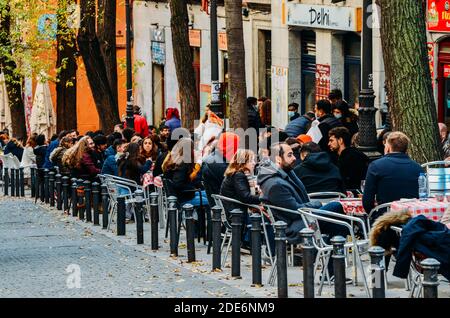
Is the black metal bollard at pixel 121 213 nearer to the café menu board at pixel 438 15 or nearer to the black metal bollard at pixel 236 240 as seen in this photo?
the black metal bollard at pixel 236 240

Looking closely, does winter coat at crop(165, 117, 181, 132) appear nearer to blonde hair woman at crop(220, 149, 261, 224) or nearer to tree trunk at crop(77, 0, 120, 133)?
tree trunk at crop(77, 0, 120, 133)

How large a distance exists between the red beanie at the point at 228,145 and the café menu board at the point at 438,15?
11870mm

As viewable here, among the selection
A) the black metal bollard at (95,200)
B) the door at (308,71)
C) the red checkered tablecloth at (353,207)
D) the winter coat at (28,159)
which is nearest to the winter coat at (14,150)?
the winter coat at (28,159)

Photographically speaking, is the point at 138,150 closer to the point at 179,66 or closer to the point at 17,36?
the point at 179,66

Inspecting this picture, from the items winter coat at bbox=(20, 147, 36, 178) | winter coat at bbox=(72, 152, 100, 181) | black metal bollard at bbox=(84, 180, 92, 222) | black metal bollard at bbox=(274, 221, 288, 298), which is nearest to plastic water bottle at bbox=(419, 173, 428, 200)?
black metal bollard at bbox=(274, 221, 288, 298)

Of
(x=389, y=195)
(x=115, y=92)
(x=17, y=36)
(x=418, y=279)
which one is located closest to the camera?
(x=418, y=279)

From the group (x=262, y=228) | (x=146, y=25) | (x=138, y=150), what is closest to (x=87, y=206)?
(x=138, y=150)

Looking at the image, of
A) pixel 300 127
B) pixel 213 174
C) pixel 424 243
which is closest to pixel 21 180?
pixel 300 127

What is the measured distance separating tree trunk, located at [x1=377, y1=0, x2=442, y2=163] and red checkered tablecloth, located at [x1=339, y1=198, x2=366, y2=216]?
2487 millimetres

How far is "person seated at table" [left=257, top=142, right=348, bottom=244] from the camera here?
15766mm
